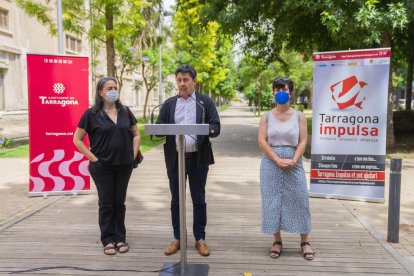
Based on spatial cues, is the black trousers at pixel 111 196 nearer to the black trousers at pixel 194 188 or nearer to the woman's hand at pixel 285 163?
the black trousers at pixel 194 188

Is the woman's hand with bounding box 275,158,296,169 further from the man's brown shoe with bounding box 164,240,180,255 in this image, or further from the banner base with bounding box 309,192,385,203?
the banner base with bounding box 309,192,385,203

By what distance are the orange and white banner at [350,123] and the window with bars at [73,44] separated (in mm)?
34698

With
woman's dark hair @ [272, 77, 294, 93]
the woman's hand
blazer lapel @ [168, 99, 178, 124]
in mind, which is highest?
woman's dark hair @ [272, 77, 294, 93]

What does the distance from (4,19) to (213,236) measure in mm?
30730

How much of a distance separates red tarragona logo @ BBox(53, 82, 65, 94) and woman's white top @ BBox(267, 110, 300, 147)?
12.8 feet

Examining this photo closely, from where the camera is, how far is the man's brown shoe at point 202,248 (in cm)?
428

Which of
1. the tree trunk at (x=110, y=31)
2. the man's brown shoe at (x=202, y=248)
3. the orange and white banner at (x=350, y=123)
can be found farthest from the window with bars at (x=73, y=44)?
the man's brown shoe at (x=202, y=248)

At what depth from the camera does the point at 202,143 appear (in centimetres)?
406

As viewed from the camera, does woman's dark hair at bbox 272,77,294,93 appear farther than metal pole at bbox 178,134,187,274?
Yes

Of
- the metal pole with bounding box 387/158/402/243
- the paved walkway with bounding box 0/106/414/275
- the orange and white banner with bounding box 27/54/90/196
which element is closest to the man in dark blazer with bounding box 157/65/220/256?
the paved walkway with bounding box 0/106/414/275

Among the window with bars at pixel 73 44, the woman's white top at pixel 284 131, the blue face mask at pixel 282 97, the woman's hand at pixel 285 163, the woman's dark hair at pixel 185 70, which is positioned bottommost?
the woman's hand at pixel 285 163

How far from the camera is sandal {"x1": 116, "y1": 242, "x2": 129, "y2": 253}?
441 centimetres

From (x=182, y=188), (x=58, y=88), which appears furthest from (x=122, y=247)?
(x=58, y=88)

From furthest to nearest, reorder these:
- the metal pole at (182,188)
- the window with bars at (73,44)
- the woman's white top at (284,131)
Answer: the window with bars at (73,44), the woman's white top at (284,131), the metal pole at (182,188)
